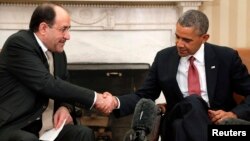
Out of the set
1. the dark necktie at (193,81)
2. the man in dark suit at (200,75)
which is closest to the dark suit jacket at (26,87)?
the man in dark suit at (200,75)

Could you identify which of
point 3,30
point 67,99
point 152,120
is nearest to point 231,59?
point 152,120

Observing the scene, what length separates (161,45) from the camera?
360 cm

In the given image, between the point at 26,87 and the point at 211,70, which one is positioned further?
the point at 211,70

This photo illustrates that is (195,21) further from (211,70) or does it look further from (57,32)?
(57,32)

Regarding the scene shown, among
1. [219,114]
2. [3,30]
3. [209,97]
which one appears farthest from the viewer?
[3,30]

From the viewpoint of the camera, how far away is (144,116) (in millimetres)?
1808

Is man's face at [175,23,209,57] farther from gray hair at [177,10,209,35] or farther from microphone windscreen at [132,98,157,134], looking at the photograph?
microphone windscreen at [132,98,157,134]

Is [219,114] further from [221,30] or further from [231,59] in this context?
[221,30]

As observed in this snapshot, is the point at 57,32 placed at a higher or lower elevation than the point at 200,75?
higher

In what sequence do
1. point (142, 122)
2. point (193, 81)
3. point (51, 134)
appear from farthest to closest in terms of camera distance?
point (193, 81) < point (51, 134) < point (142, 122)

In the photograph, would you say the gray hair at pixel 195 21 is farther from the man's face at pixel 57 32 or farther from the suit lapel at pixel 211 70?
the man's face at pixel 57 32

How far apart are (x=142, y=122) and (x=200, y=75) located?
0.69 m

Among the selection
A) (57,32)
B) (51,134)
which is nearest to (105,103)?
(51,134)

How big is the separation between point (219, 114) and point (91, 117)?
171 cm
